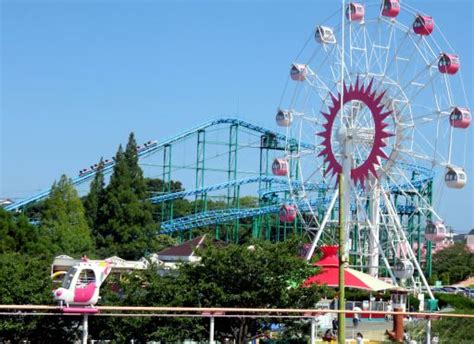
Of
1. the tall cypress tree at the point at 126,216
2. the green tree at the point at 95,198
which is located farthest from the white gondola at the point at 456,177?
the green tree at the point at 95,198

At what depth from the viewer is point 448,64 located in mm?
36156

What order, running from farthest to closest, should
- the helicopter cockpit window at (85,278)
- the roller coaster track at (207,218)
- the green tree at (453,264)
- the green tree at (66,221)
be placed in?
the green tree at (453,264) < the roller coaster track at (207,218) < the green tree at (66,221) < the helicopter cockpit window at (85,278)

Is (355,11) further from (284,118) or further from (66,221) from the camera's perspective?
(66,221)

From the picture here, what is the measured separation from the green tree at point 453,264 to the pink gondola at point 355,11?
43895 millimetres

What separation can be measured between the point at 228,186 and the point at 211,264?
→ 145 feet

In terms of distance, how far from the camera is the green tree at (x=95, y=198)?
60909mm

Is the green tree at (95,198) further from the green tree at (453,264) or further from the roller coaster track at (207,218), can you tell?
the green tree at (453,264)

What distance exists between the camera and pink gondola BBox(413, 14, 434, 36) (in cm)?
3681

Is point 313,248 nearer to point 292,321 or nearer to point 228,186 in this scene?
point 292,321

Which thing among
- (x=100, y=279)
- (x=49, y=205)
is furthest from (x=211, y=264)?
(x=49, y=205)

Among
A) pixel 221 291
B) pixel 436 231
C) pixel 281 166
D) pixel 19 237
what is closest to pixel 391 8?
pixel 281 166

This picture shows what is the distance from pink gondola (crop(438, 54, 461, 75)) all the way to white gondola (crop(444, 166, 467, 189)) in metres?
3.84

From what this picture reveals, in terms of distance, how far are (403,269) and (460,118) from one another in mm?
7299

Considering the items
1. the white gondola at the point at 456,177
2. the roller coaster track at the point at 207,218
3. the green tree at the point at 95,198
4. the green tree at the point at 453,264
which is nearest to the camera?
the white gondola at the point at 456,177
